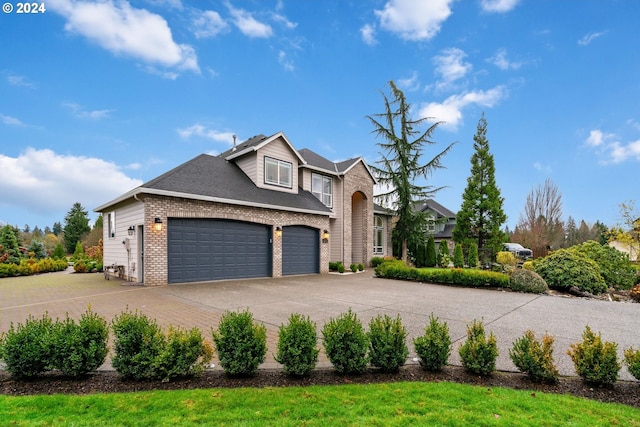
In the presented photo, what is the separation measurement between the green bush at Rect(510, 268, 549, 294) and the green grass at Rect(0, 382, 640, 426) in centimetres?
900

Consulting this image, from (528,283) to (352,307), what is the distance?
7268mm

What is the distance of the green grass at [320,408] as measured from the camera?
8.94 feet

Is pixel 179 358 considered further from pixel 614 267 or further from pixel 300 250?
pixel 614 267

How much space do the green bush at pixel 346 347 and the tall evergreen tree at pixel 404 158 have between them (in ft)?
58.0

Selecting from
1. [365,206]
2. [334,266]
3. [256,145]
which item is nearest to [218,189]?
[256,145]

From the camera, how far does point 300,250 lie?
15844 millimetres

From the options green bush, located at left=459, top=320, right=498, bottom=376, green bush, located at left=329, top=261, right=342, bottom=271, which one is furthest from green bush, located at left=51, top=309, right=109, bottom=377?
green bush, located at left=329, top=261, right=342, bottom=271

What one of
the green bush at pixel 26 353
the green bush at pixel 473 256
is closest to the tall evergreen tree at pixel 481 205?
the green bush at pixel 473 256

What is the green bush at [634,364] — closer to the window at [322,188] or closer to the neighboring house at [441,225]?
the window at [322,188]

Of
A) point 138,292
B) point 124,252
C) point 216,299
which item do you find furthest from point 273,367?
point 124,252

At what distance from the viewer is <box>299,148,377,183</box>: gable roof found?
18625 millimetres

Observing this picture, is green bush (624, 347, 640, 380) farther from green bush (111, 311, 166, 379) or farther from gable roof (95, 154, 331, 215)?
gable roof (95, 154, 331, 215)

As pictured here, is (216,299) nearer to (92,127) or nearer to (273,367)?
(273,367)

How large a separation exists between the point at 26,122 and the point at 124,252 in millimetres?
6752
